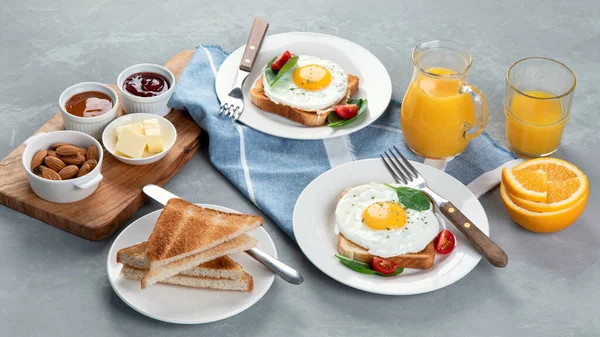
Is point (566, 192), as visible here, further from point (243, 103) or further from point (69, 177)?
point (69, 177)

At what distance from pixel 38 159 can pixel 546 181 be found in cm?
206

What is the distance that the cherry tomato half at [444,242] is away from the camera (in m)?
3.11

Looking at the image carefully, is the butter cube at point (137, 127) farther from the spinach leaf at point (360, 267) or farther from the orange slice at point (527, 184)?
the orange slice at point (527, 184)

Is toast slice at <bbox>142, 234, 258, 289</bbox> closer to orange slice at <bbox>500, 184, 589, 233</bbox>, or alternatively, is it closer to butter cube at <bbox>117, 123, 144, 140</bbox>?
butter cube at <bbox>117, 123, 144, 140</bbox>

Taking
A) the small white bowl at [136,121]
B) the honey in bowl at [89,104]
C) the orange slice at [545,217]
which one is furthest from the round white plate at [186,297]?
the orange slice at [545,217]

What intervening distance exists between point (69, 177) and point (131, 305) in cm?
68

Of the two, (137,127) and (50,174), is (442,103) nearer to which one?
(137,127)

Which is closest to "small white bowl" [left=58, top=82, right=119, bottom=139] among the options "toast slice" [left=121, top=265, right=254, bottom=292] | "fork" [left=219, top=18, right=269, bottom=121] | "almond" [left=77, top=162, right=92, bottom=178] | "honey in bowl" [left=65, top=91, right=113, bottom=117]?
"honey in bowl" [left=65, top=91, right=113, bottom=117]

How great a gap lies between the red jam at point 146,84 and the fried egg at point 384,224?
1.12 m

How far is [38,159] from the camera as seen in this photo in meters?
3.29

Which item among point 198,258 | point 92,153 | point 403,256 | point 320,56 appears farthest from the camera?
point 320,56

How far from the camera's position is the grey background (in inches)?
116

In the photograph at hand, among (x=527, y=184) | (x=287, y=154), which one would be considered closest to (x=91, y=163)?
(x=287, y=154)

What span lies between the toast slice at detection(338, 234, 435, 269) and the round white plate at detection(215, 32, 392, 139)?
0.73 m
